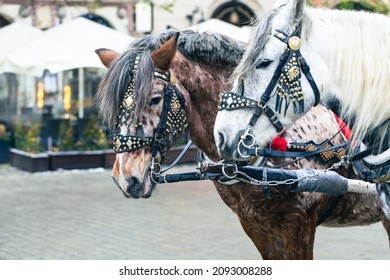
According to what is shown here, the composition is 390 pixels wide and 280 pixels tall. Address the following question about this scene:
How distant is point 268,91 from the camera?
3441 millimetres

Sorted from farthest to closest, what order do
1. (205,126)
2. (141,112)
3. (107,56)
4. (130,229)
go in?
(130,229)
(107,56)
(205,126)
(141,112)

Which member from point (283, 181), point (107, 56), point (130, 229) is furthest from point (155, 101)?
point (130, 229)

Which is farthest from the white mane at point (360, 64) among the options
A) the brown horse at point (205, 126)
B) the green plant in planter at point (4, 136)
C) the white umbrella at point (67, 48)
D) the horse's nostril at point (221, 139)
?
the green plant in planter at point (4, 136)

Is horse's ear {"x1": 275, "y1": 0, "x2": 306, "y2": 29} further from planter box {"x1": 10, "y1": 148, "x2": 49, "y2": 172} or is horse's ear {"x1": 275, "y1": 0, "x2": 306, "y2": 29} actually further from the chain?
planter box {"x1": 10, "y1": 148, "x2": 49, "y2": 172}

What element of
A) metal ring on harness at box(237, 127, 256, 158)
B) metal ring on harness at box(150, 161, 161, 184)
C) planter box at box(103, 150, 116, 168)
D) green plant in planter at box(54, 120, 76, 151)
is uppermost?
metal ring on harness at box(237, 127, 256, 158)

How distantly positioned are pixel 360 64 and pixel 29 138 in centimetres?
1301

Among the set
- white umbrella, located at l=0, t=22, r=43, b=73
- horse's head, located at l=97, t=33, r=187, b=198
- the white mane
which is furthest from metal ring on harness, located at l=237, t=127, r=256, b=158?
white umbrella, located at l=0, t=22, r=43, b=73

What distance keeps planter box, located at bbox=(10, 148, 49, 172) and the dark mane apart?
1079 centimetres

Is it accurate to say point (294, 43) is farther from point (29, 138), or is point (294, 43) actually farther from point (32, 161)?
point (29, 138)

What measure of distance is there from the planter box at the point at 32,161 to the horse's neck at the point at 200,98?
35.9 ft

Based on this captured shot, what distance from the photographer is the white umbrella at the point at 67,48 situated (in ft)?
43.1

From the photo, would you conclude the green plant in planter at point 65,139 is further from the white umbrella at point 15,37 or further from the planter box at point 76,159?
the white umbrella at point 15,37

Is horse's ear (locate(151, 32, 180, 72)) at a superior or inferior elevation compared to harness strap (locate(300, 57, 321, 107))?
inferior

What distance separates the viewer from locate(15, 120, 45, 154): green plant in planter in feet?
51.4
